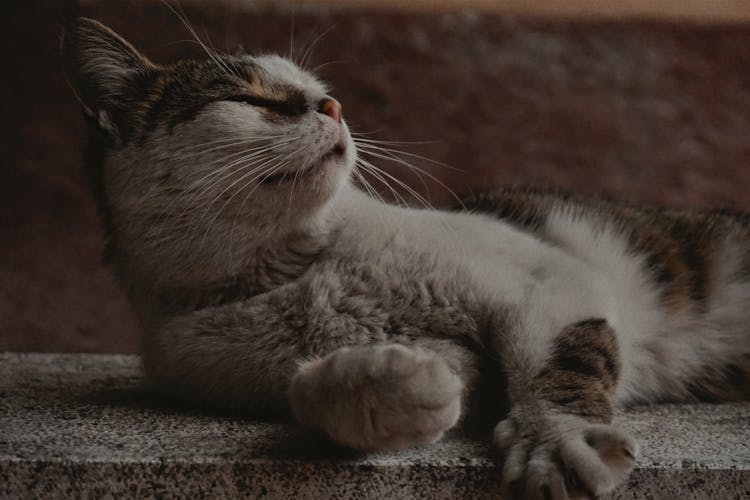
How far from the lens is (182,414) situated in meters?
1.22

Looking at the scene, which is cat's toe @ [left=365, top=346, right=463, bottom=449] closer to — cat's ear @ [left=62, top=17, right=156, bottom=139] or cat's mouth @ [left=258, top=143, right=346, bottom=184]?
cat's mouth @ [left=258, top=143, right=346, bottom=184]

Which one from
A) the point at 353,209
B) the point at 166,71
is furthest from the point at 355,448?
the point at 166,71

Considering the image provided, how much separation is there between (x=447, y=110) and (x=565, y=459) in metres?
1.76

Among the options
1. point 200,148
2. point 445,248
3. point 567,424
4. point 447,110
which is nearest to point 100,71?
point 200,148

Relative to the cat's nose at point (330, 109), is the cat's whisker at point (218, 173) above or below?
below

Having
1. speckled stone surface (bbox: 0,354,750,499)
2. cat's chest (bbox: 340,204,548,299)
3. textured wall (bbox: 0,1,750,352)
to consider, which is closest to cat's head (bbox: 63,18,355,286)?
cat's chest (bbox: 340,204,548,299)

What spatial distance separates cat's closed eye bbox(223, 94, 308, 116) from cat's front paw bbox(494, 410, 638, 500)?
0.62 meters

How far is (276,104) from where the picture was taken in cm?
127

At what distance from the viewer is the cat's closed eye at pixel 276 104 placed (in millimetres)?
1248

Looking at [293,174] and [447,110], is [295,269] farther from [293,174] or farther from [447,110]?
[447,110]

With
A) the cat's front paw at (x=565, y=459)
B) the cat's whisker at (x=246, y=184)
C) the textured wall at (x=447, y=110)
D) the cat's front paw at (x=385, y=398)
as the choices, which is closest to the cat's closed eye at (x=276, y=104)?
the cat's whisker at (x=246, y=184)

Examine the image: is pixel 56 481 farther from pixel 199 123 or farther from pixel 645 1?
pixel 645 1

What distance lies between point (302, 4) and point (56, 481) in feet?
6.15

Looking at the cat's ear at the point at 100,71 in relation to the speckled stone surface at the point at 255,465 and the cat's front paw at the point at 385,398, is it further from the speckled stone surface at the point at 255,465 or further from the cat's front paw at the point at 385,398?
the cat's front paw at the point at 385,398
